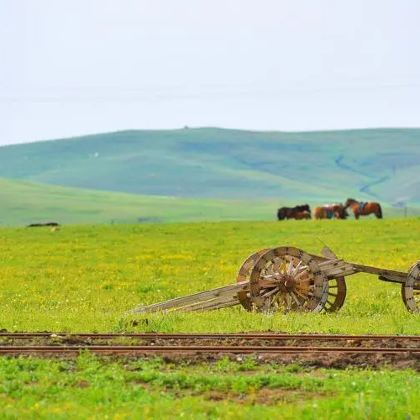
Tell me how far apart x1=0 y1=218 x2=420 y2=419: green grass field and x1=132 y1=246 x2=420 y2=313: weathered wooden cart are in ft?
1.19

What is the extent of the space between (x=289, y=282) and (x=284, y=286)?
117 mm

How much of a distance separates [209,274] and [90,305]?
12203mm

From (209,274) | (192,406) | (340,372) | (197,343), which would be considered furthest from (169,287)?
(192,406)

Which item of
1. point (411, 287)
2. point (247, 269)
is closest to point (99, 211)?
point (247, 269)

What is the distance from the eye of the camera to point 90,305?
28.9m

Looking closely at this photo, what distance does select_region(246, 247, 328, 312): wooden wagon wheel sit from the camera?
25281 mm

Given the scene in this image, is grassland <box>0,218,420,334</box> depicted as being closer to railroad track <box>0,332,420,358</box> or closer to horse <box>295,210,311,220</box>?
railroad track <box>0,332,420,358</box>

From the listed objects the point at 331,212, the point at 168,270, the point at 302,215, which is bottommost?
the point at 168,270

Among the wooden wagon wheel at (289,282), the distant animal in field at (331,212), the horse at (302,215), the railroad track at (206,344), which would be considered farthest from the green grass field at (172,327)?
the horse at (302,215)

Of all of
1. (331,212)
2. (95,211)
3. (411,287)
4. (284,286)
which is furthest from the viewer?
(95,211)

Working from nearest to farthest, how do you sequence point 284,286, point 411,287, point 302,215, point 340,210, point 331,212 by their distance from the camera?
point 284,286 < point 411,287 < point 331,212 < point 340,210 < point 302,215

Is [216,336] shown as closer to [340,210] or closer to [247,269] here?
[247,269]

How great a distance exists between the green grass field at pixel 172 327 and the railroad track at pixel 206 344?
1.12m

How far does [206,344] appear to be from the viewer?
65.1ft
